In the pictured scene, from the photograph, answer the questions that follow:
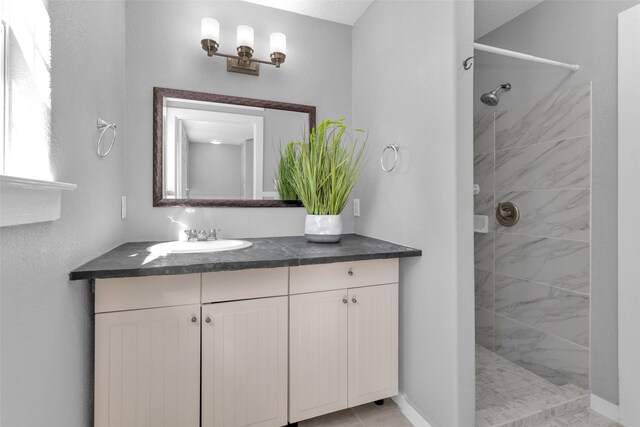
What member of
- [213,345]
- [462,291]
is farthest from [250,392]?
[462,291]

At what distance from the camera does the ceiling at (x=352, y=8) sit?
75.9 inches

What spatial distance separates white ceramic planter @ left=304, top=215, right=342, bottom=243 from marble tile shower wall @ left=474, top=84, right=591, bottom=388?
127 centimetres

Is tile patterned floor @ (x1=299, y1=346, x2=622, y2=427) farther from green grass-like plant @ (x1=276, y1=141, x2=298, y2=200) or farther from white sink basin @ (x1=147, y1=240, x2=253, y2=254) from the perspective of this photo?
green grass-like plant @ (x1=276, y1=141, x2=298, y2=200)

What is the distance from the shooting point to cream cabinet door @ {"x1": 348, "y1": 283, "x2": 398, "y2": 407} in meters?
1.49

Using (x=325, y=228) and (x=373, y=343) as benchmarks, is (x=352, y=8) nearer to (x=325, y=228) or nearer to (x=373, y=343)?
(x=325, y=228)

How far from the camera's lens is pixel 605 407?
62.3 inches

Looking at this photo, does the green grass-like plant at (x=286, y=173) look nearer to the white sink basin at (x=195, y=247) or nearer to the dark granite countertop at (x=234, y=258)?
the dark granite countertop at (x=234, y=258)

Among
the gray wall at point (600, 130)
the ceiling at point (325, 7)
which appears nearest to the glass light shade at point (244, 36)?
the ceiling at point (325, 7)

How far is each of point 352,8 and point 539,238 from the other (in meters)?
1.91

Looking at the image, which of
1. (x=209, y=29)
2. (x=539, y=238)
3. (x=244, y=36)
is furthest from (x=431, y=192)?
(x=209, y=29)

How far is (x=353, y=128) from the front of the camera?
2.17m

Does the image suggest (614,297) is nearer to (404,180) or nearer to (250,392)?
(404,180)

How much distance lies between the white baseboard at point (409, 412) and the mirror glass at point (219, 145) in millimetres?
1280

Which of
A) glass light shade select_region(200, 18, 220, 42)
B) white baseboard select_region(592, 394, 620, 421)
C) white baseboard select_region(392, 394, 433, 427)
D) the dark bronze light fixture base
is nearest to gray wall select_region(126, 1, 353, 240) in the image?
the dark bronze light fixture base
